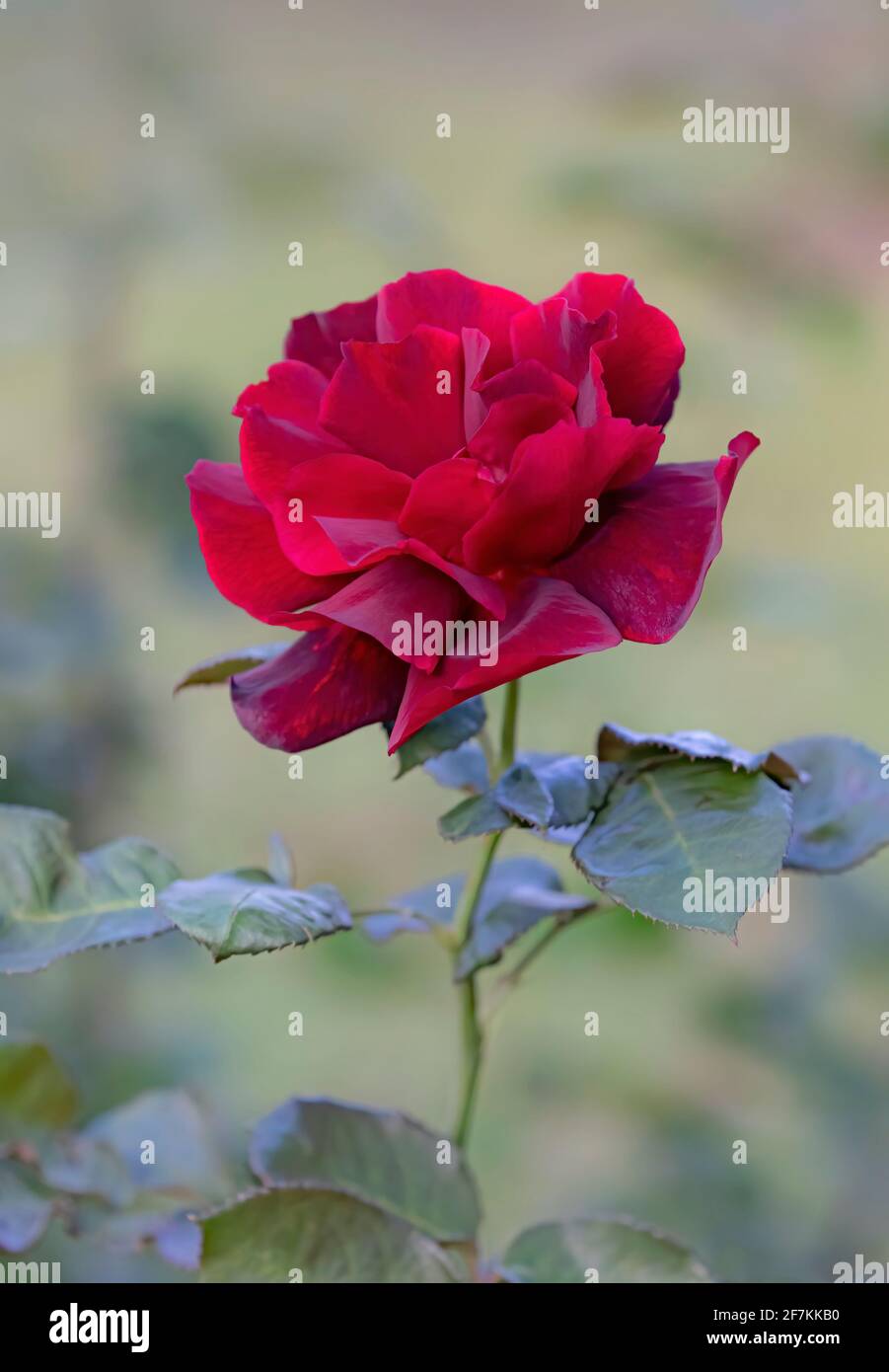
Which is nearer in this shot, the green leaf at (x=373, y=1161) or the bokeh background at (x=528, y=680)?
the green leaf at (x=373, y=1161)

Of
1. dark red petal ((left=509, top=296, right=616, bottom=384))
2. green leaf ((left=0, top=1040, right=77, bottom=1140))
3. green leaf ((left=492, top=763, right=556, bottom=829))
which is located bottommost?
green leaf ((left=0, top=1040, right=77, bottom=1140))

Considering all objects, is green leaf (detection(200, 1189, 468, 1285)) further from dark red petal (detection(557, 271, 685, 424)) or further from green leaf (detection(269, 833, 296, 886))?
dark red petal (detection(557, 271, 685, 424))

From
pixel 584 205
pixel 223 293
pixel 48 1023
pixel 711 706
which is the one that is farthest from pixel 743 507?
pixel 48 1023

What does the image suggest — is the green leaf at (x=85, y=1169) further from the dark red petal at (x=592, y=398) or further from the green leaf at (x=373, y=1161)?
the dark red petal at (x=592, y=398)

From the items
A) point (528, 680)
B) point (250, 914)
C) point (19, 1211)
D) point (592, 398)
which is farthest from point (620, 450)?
point (528, 680)

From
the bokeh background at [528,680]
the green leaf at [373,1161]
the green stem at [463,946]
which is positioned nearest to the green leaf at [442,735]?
Result: the green stem at [463,946]

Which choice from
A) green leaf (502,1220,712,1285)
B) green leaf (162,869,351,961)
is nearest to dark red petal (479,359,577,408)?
green leaf (162,869,351,961)

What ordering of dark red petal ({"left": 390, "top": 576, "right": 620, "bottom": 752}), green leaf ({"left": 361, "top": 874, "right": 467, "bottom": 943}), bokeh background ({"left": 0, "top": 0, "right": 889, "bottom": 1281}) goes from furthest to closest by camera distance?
bokeh background ({"left": 0, "top": 0, "right": 889, "bottom": 1281}) < green leaf ({"left": 361, "top": 874, "right": 467, "bottom": 943}) < dark red petal ({"left": 390, "top": 576, "right": 620, "bottom": 752})

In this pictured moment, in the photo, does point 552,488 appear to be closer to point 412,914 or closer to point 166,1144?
point 412,914
